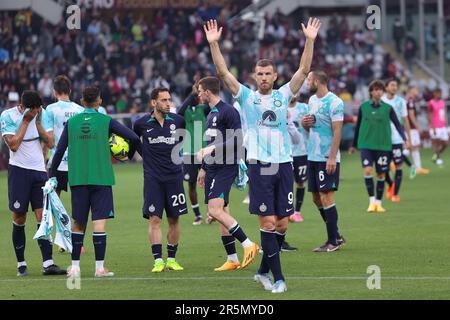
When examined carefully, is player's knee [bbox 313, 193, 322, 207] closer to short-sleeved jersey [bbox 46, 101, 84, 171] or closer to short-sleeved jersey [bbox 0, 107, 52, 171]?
short-sleeved jersey [bbox 46, 101, 84, 171]

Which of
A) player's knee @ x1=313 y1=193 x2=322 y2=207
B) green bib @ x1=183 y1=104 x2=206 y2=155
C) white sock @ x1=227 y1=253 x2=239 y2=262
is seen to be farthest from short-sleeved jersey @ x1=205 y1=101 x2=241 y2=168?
green bib @ x1=183 y1=104 x2=206 y2=155

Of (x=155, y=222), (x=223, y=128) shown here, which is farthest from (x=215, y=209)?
(x=223, y=128)

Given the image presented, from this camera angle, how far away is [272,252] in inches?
462

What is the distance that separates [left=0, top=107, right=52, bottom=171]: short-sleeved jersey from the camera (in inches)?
543

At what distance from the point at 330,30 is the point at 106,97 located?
42.5 ft

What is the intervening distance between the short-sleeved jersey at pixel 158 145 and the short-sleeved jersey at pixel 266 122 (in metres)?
2.03

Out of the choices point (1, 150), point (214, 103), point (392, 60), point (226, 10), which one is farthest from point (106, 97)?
point (214, 103)

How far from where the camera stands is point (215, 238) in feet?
56.7

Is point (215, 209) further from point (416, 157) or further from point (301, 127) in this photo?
point (416, 157)

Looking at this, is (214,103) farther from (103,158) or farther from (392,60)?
(392,60)

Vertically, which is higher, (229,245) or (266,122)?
(266,122)

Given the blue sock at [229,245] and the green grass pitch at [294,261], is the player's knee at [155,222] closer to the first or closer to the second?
the green grass pitch at [294,261]

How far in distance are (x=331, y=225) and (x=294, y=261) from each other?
1404 mm

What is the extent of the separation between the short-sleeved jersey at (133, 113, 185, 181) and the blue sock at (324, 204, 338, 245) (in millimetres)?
2633
